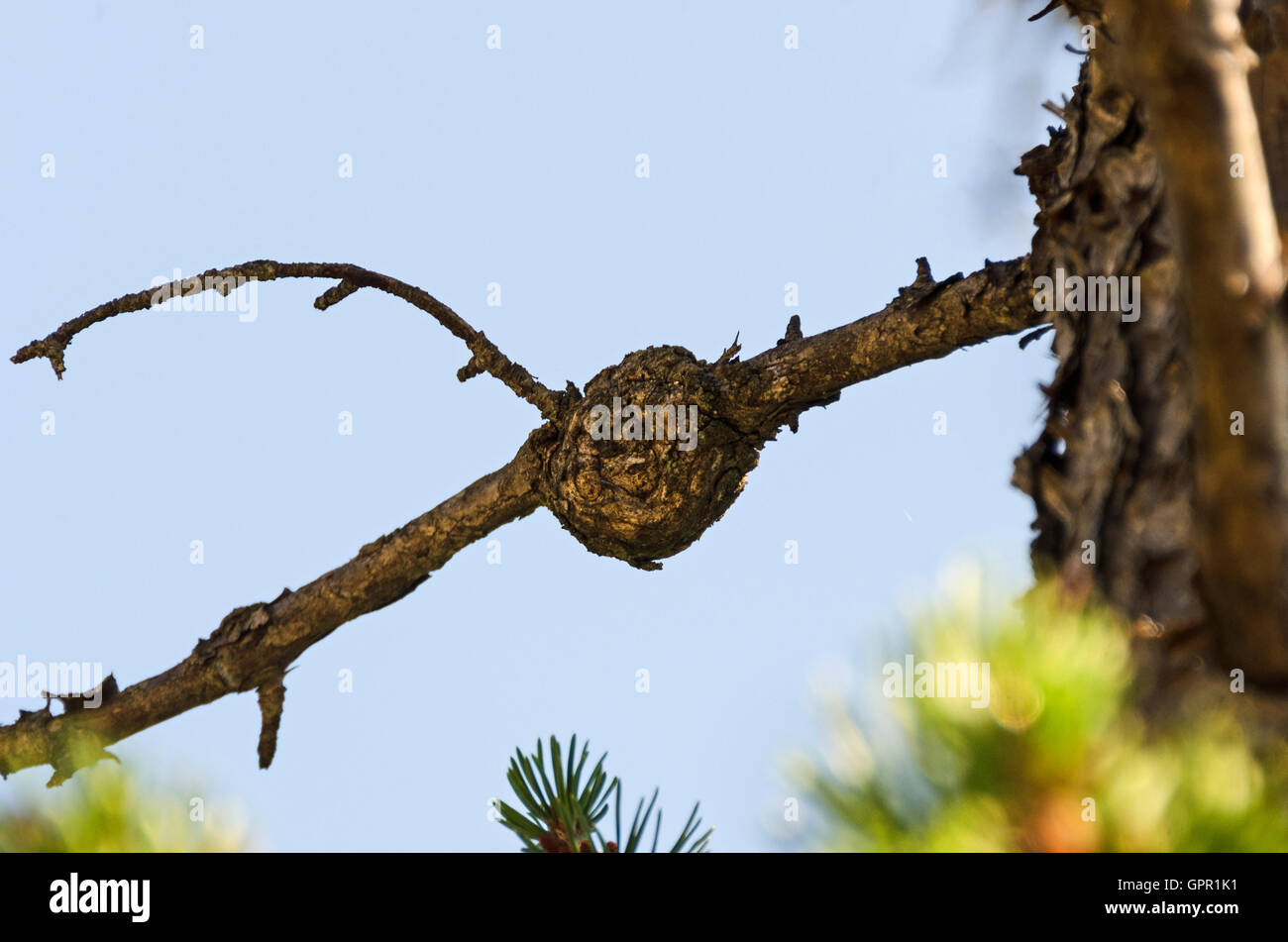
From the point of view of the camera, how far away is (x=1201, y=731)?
76 cm

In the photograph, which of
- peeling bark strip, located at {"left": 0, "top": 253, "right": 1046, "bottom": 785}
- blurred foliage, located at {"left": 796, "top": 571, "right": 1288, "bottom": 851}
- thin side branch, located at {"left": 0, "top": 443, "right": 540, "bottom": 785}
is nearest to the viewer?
blurred foliage, located at {"left": 796, "top": 571, "right": 1288, "bottom": 851}

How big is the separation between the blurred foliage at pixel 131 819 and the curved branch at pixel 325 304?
58.6 inches

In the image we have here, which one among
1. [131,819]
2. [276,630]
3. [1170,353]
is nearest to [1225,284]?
[1170,353]

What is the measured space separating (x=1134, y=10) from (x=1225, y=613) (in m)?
0.50

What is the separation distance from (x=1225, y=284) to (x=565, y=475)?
1595 mm

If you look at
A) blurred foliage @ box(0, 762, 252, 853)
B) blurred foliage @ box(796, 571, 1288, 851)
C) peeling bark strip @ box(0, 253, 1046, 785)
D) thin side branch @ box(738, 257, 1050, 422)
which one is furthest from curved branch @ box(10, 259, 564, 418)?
blurred foliage @ box(796, 571, 1288, 851)

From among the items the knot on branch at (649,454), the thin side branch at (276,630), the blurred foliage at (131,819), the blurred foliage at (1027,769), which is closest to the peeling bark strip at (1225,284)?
the blurred foliage at (1027,769)

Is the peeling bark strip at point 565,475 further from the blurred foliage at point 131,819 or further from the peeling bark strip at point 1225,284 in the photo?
the blurred foliage at point 131,819

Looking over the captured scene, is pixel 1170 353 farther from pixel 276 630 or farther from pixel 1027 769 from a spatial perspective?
pixel 276 630

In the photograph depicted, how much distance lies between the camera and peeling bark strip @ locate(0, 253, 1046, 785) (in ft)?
6.66

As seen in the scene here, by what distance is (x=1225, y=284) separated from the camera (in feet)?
2.50

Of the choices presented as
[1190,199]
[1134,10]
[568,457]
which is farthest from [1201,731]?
[568,457]

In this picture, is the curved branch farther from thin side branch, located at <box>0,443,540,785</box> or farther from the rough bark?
the rough bark
